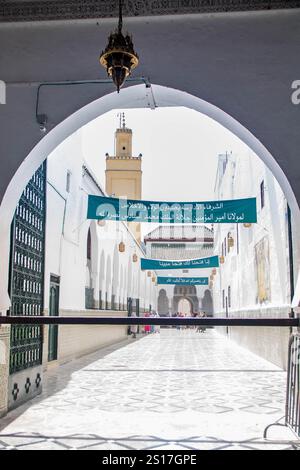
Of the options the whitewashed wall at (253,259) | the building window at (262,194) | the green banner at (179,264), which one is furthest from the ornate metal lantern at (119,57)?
the green banner at (179,264)

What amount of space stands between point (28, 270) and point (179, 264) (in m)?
9.74

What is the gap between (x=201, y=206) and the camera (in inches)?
357

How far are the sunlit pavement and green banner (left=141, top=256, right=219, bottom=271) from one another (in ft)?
17.9

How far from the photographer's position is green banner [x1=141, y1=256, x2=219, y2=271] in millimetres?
15711

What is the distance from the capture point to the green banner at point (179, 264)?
1571 cm

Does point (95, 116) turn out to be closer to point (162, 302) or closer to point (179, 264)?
point (179, 264)

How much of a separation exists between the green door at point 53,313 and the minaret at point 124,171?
72.1 feet

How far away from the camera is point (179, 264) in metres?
15.7

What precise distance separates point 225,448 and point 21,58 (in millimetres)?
3969

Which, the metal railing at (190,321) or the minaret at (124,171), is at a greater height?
the minaret at (124,171)

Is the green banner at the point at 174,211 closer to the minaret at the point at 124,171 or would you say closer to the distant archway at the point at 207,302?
the minaret at the point at 124,171

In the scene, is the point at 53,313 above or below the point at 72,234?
below

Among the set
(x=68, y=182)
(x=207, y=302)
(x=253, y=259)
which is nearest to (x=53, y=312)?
(x=68, y=182)

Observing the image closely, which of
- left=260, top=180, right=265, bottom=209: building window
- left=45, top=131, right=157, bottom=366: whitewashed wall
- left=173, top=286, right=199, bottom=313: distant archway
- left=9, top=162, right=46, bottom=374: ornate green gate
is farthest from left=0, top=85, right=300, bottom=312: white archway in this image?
left=173, top=286, right=199, bottom=313: distant archway
